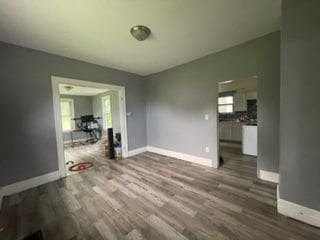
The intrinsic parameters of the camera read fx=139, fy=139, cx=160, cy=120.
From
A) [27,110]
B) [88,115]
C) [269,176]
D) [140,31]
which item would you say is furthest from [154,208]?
[88,115]

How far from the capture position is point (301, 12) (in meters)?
1.50

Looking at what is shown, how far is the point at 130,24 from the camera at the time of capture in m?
1.94

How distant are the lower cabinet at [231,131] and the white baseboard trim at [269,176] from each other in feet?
9.54

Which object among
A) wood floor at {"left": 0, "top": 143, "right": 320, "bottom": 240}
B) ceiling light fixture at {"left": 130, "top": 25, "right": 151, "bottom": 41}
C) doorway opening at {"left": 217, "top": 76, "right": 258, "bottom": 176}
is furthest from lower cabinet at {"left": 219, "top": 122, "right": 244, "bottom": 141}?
ceiling light fixture at {"left": 130, "top": 25, "right": 151, "bottom": 41}

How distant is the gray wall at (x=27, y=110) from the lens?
230 centimetres

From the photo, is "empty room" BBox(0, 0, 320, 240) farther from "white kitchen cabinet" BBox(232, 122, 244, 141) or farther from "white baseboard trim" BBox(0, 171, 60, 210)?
"white kitchen cabinet" BBox(232, 122, 244, 141)

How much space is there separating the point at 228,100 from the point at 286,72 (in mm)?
4790

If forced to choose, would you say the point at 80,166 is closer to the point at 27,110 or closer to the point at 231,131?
the point at 27,110

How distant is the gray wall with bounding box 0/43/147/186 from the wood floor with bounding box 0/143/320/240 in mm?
456

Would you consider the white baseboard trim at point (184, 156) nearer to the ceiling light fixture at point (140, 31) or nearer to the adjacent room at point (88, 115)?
the adjacent room at point (88, 115)

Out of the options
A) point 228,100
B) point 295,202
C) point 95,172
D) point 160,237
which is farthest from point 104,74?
point 228,100

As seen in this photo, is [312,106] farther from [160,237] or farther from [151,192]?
[151,192]

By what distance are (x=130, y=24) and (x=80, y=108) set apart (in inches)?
254

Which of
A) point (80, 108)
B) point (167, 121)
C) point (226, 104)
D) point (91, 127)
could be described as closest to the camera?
point (167, 121)
